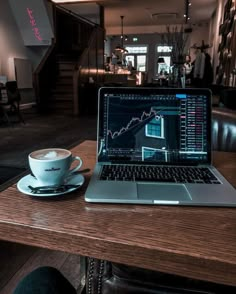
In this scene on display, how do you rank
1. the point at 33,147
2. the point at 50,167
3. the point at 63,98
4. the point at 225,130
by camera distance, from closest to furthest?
the point at 50,167 < the point at 225,130 < the point at 33,147 < the point at 63,98

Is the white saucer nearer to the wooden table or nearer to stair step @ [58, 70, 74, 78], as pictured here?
the wooden table

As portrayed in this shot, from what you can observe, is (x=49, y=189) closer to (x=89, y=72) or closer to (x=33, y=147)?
(x=33, y=147)

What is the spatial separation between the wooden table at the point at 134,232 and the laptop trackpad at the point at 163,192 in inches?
0.9

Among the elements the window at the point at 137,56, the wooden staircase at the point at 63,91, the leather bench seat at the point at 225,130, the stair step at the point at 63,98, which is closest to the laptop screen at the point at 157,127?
the leather bench seat at the point at 225,130

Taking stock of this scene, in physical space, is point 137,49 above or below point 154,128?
above

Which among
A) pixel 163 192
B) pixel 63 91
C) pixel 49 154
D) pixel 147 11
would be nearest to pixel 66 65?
pixel 63 91

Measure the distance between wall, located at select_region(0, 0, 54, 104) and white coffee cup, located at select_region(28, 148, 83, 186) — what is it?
6.98 meters

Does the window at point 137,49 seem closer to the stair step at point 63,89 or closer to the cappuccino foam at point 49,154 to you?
the stair step at point 63,89

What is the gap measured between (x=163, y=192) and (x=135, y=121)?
265 mm

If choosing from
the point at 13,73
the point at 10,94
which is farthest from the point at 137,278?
the point at 13,73

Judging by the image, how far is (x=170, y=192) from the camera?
2.01 ft

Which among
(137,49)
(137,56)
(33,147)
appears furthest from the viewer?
(137,56)

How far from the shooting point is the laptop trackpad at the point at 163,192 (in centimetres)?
59

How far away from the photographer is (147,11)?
973cm
